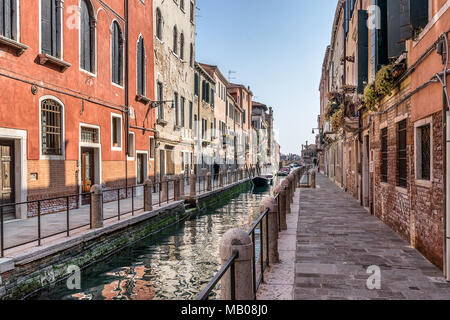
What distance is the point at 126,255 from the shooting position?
9.59m

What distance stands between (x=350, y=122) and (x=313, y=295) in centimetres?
1068

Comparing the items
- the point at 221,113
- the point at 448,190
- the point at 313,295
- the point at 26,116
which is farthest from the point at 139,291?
the point at 221,113

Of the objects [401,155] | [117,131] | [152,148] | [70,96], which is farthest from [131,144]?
[401,155]

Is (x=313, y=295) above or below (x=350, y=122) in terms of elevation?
below

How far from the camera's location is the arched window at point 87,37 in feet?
42.0

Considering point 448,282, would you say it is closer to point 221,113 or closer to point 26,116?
point 26,116

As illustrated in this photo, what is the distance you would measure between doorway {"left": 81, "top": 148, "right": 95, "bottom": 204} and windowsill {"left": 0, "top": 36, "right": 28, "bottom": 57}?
4.26 metres

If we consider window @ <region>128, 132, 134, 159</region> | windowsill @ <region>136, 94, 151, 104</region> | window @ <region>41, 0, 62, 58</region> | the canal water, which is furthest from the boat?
window @ <region>41, 0, 62, 58</region>

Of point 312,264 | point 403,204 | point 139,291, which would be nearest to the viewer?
point 312,264

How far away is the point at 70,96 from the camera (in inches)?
470

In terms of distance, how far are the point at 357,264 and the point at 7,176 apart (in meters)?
8.61

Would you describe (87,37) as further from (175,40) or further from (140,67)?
(175,40)

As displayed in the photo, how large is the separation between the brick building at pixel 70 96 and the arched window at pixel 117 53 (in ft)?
0.13

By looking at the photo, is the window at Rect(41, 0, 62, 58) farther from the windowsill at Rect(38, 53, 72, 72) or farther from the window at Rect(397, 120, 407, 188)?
the window at Rect(397, 120, 407, 188)
